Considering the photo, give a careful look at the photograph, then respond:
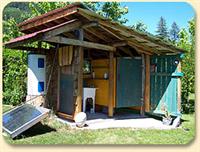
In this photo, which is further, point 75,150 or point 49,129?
point 49,129

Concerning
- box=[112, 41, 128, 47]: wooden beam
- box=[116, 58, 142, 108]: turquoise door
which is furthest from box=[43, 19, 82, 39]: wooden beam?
box=[116, 58, 142, 108]: turquoise door

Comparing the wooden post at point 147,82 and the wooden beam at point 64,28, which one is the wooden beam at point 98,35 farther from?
the wooden post at point 147,82

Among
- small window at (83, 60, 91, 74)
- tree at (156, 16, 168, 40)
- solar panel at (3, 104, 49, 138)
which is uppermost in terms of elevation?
tree at (156, 16, 168, 40)

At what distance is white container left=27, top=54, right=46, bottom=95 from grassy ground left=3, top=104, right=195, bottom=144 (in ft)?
4.55

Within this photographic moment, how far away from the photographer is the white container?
7352 millimetres

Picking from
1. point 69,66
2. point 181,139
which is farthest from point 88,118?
point 181,139

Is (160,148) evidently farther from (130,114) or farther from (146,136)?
(130,114)

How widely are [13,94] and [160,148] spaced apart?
15.1 ft

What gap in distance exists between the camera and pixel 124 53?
317 inches

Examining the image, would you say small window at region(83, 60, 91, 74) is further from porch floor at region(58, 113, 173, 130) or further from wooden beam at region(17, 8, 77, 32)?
wooden beam at region(17, 8, 77, 32)

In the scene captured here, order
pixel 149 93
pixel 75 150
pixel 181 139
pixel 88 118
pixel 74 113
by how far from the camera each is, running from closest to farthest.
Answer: pixel 75 150 < pixel 181 139 < pixel 74 113 < pixel 88 118 < pixel 149 93

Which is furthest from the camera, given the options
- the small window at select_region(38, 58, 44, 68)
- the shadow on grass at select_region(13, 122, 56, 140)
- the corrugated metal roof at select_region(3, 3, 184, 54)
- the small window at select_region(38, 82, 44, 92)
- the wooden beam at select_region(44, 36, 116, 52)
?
the small window at select_region(38, 58, 44, 68)

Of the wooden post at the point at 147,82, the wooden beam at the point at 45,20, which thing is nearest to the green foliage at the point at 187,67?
the wooden post at the point at 147,82

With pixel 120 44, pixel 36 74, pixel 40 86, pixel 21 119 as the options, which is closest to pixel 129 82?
pixel 120 44
